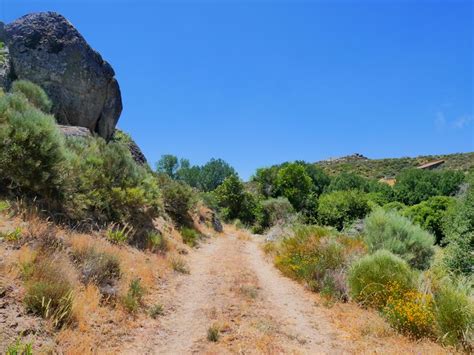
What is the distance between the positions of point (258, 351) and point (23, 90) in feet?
44.9

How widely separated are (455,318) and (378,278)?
186cm

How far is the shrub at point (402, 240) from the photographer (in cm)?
873

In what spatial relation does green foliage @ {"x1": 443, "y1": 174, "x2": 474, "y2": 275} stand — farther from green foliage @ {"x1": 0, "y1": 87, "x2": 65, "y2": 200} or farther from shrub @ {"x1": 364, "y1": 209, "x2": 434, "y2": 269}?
green foliage @ {"x1": 0, "y1": 87, "x2": 65, "y2": 200}

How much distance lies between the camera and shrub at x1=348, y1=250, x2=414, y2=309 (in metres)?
6.37

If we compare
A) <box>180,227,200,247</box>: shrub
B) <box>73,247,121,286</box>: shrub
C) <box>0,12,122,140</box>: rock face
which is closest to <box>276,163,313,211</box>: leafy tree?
<box>180,227,200,247</box>: shrub

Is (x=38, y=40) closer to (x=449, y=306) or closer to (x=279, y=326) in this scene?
(x=279, y=326)

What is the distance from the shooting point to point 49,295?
4.23m

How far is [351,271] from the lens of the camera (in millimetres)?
7266

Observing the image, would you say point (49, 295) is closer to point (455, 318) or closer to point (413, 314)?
point (413, 314)

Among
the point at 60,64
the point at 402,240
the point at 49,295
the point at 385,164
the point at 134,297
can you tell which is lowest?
the point at 134,297

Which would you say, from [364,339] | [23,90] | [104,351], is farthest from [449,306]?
[23,90]

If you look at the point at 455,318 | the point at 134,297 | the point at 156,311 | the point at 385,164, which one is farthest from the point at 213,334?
the point at 385,164

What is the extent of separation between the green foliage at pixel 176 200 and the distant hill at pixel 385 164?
58740 millimetres

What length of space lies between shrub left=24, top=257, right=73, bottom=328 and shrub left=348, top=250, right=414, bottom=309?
563cm
